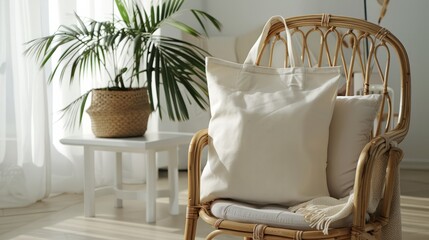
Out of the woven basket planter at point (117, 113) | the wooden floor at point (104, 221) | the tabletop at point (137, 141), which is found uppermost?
the woven basket planter at point (117, 113)

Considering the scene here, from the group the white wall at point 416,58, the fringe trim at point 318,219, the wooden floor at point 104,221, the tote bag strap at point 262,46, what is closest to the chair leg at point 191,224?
the fringe trim at point 318,219

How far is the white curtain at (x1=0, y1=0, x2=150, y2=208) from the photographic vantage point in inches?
149

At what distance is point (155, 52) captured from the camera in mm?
3480

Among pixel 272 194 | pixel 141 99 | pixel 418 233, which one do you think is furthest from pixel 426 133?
pixel 272 194

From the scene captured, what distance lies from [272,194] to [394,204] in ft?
1.14

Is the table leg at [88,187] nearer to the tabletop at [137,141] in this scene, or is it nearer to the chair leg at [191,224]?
the tabletop at [137,141]

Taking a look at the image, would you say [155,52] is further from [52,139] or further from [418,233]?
[418,233]

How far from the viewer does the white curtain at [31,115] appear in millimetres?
3787

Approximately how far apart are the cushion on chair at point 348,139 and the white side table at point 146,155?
1.35 meters

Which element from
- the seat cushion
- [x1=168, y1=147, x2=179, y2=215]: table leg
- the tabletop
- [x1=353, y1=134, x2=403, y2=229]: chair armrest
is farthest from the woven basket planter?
[x1=353, y1=134, x2=403, y2=229]: chair armrest

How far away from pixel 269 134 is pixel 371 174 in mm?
331

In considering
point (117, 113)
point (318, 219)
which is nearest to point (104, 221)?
point (117, 113)

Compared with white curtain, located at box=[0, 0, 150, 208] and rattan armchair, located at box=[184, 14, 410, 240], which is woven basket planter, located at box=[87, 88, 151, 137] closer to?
white curtain, located at box=[0, 0, 150, 208]

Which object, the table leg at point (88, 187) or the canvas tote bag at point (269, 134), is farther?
the table leg at point (88, 187)
